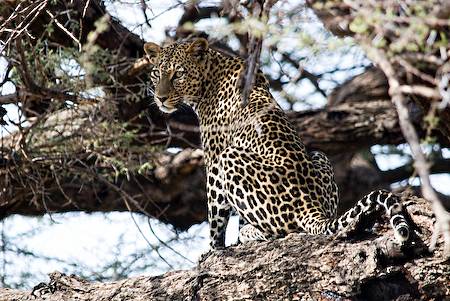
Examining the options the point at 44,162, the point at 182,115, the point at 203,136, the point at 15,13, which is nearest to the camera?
the point at 15,13

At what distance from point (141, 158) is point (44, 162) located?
46.4 inches

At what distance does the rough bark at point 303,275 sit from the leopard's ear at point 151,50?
3.13 m

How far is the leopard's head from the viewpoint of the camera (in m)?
9.23

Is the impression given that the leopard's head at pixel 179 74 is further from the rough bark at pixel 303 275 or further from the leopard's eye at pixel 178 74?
the rough bark at pixel 303 275

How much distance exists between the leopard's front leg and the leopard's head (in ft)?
3.88

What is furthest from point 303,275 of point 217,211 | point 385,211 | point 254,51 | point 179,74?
point 179,74

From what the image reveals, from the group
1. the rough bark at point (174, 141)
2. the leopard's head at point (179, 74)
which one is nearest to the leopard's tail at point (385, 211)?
the leopard's head at point (179, 74)

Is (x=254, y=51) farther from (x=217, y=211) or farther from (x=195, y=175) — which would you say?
(x=195, y=175)

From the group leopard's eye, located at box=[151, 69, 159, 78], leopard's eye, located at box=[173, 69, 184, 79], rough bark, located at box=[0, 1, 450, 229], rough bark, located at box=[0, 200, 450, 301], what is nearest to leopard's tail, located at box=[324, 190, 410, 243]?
rough bark, located at box=[0, 200, 450, 301]

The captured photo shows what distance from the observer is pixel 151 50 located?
379 inches

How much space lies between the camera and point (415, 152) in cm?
373

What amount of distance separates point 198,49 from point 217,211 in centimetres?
177

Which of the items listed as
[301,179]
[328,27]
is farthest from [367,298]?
[301,179]

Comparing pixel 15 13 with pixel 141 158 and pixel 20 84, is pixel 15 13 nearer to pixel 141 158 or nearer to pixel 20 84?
pixel 20 84
